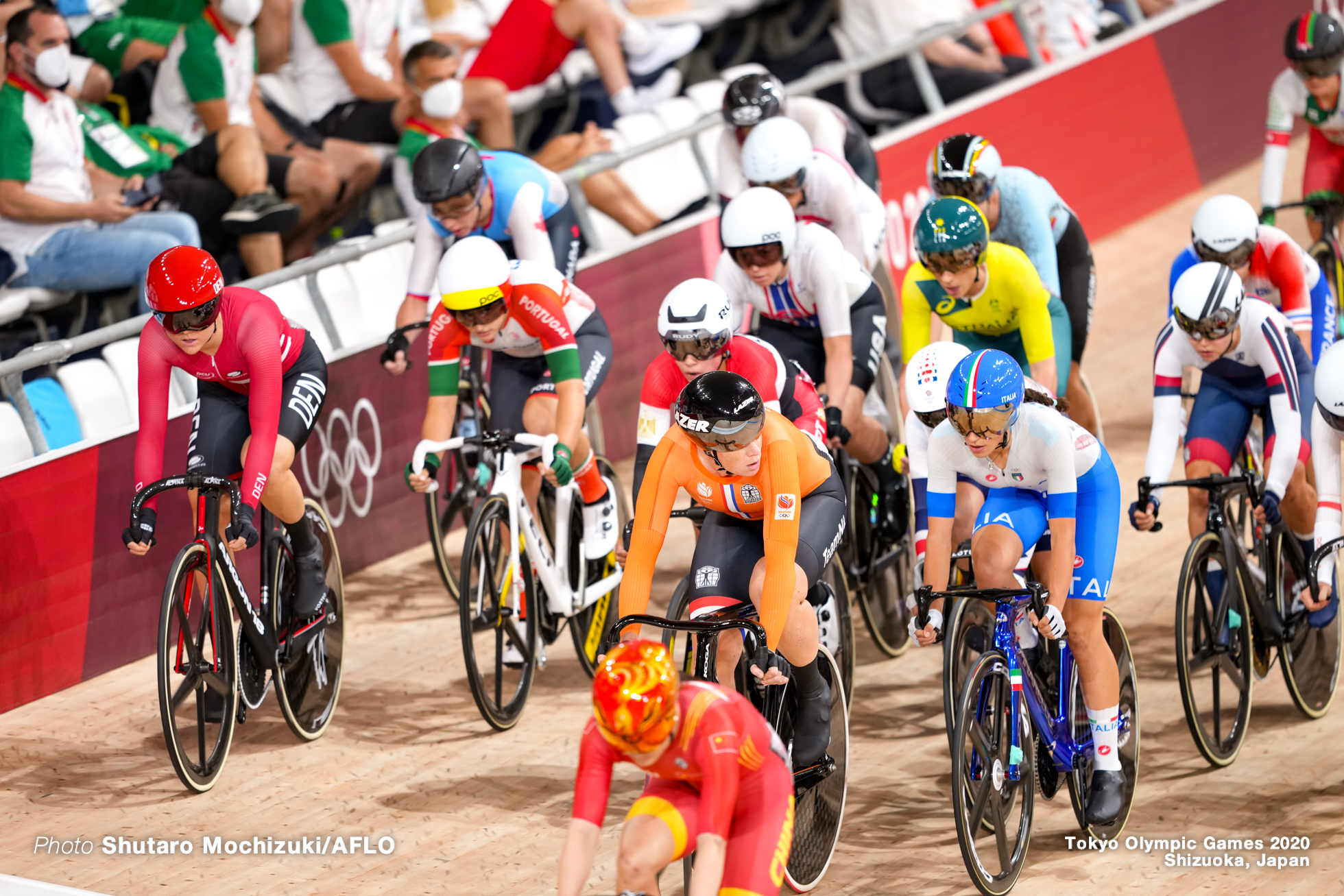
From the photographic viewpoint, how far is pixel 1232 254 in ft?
20.3

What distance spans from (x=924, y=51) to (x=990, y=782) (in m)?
8.03

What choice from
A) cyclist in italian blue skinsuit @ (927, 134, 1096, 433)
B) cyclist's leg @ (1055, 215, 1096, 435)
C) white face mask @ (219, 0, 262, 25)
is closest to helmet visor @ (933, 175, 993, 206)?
cyclist in italian blue skinsuit @ (927, 134, 1096, 433)

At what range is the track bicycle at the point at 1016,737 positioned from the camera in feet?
14.8

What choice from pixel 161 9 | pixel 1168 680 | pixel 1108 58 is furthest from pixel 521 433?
pixel 1108 58

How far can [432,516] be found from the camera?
738cm

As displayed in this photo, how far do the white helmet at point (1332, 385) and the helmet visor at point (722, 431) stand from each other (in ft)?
5.95

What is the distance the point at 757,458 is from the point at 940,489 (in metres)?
0.66

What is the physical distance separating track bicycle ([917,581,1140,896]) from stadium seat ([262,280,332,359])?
4.11 m

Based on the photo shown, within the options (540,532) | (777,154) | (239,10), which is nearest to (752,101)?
(777,154)

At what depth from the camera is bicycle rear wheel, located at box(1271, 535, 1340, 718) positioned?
19.0 ft

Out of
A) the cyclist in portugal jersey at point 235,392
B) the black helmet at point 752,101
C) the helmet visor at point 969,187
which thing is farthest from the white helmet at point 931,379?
the black helmet at point 752,101

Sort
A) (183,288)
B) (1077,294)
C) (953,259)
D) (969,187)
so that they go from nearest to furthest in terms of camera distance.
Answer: (183,288) → (953,259) → (969,187) → (1077,294)

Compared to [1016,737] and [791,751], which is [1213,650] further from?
[791,751]

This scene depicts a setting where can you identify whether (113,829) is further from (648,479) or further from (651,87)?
(651,87)
